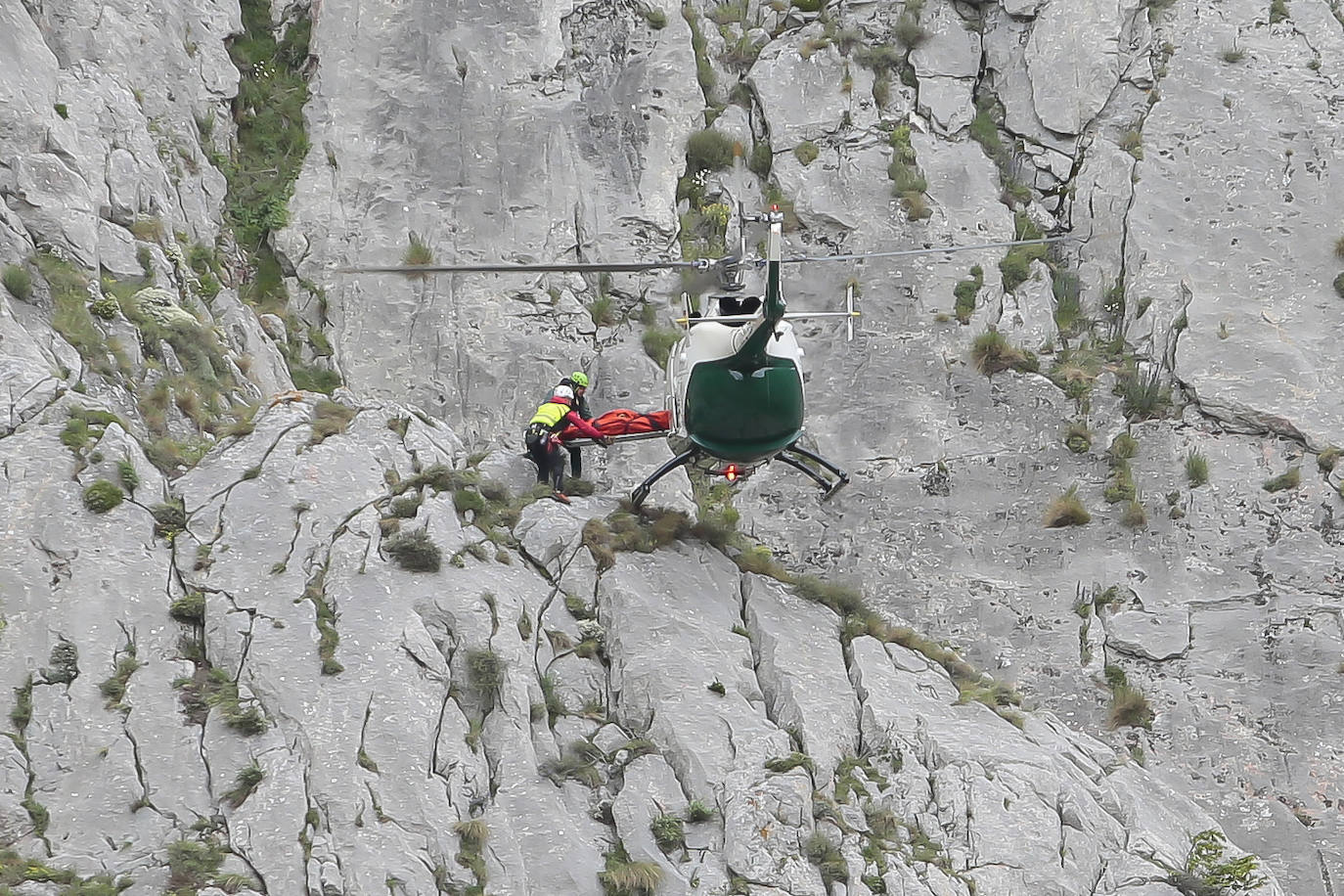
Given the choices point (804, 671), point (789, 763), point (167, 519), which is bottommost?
point (789, 763)

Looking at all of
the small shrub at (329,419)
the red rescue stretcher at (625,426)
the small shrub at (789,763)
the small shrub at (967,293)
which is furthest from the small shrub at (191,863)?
the small shrub at (967,293)

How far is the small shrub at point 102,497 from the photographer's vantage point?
12.2 metres

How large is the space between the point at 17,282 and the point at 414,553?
6067 millimetres

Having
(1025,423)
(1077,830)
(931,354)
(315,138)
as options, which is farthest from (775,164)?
(1077,830)

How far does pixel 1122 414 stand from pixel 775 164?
758cm

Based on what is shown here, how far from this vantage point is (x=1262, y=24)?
20.2 meters

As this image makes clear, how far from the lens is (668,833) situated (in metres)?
11.6

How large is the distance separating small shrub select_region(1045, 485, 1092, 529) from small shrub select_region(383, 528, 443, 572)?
9.12m

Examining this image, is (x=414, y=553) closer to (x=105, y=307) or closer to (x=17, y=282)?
(x=105, y=307)

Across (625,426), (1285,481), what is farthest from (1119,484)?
(625,426)

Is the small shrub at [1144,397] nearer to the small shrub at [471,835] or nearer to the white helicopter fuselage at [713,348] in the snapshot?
the white helicopter fuselage at [713,348]

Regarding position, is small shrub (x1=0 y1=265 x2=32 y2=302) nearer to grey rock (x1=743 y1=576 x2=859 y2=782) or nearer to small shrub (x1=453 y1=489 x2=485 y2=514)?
small shrub (x1=453 y1=489 x2=485 y2=514)

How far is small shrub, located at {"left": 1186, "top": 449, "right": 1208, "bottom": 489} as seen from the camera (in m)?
16.2

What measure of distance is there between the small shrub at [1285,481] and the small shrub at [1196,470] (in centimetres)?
83
